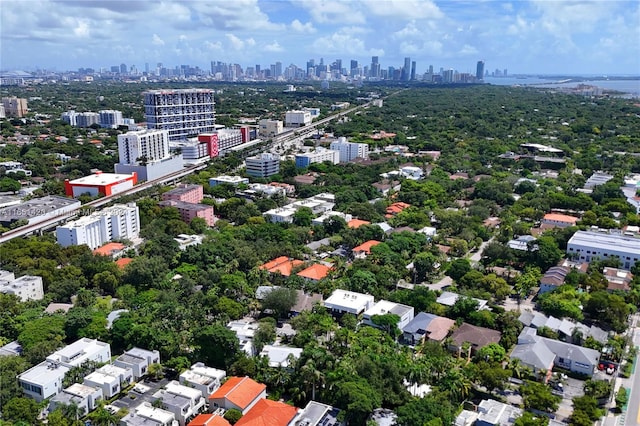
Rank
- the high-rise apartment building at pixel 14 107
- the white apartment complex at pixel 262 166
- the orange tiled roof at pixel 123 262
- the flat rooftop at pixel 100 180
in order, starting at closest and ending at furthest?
the orange tiled roof at pixel 123 262 < the flat rooftop at pixel 100 180 < the white apartment complex at pixel 262 166 < the high-rise apartment building at pixel 14 107

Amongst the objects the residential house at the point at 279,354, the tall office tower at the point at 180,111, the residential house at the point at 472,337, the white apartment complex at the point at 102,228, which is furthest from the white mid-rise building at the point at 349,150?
the residential house at the point at 279,354

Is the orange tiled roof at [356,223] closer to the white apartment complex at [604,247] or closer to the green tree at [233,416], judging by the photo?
the white apartment complex at [604,247]

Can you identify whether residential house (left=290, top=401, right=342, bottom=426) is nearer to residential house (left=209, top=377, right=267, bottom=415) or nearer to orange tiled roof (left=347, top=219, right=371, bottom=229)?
residential house (left=209, top=377, right=267, bottom=415)

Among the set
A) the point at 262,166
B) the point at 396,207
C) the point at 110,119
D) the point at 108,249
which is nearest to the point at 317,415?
the point at 108,249

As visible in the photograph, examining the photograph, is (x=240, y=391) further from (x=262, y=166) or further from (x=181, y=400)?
(x=262, y=166)

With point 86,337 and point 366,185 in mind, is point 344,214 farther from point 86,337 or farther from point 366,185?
point 86,337

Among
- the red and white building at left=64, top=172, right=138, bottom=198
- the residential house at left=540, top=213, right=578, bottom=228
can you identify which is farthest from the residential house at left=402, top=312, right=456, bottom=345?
the red and white building at left=64, top=172, right=138, bottom=198

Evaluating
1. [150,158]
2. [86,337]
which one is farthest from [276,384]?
[150,158]
